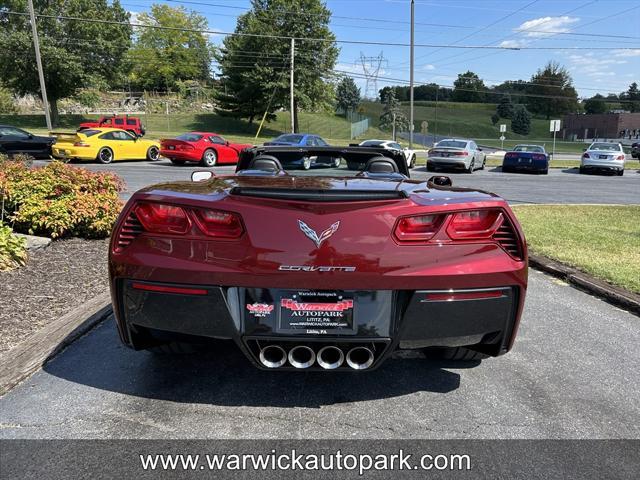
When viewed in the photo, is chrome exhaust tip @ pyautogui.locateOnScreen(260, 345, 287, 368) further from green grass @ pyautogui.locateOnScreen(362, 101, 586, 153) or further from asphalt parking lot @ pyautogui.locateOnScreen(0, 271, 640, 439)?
green grass @ pyautogui.locateOnScreen(362, 101, 586, 153)

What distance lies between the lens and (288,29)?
169ft

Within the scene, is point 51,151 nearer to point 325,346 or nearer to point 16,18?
point 325,346

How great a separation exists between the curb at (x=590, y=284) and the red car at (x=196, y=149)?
14.9 metres

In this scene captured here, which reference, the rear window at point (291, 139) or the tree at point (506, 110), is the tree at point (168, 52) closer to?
the tree at point (506, 110)

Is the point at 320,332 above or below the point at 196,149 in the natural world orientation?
above

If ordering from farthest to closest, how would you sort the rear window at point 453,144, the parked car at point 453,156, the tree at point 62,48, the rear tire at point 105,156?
the tree at point 62,48 → the rear window at point 453,144 → the parked car at point 453,156 → the rear tire at point 105,156

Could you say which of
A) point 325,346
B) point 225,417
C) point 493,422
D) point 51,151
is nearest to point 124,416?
point 225,417

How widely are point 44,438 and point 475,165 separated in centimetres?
2291

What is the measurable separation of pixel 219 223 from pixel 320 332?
0.71m

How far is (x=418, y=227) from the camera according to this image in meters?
2.39

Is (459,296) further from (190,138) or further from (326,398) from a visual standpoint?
(190,138)

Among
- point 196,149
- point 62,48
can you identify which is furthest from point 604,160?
point 62,48

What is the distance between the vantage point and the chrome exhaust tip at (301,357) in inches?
94.0

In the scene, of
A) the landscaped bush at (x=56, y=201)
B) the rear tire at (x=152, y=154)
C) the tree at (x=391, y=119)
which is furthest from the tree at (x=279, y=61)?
the landscaped bush at (x=56, y=201)
